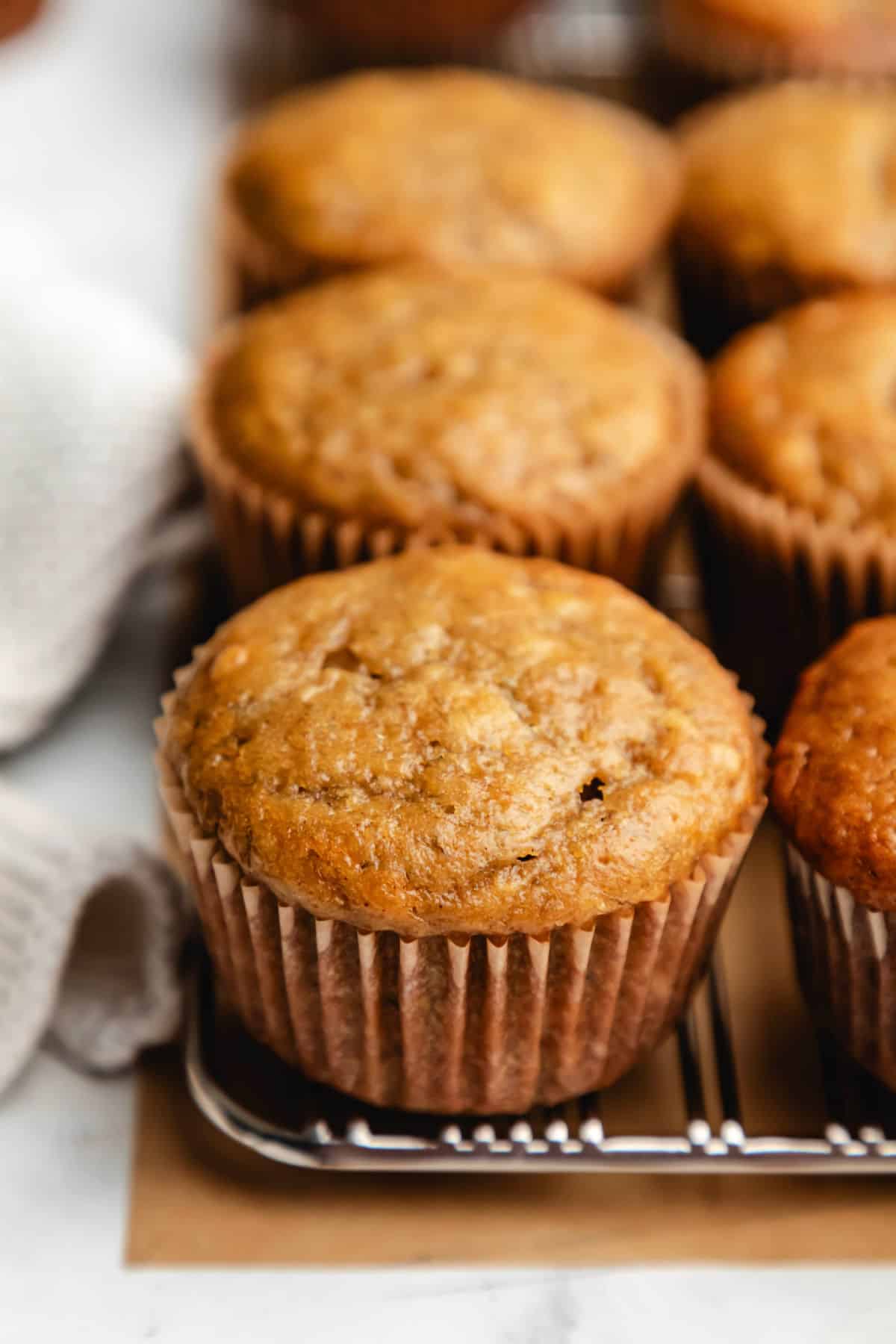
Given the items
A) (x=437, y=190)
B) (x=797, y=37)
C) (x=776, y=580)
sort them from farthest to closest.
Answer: (x=797, y=37) < (x=437, y=190) < (x=776, y=580)

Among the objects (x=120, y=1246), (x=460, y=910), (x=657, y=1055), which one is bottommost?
(x=657, y=1055)

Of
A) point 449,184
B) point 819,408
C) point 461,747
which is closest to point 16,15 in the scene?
point 449,184

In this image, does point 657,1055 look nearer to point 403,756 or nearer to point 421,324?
point 403,756

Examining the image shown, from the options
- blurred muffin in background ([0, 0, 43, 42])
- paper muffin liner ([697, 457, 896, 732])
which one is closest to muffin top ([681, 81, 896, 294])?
paper muffin liner ([697, 457, 896, 732])

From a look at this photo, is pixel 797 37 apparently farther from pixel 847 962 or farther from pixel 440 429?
pixel 847 962

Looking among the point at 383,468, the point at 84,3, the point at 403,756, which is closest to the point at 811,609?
the point at 383,468

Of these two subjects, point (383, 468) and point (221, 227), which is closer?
point (383, 468)
